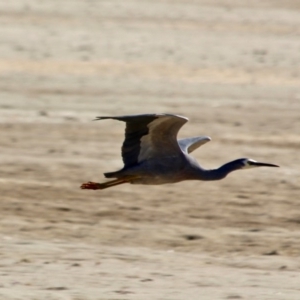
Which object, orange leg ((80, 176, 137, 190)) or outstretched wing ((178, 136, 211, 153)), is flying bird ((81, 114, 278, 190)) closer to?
orange leg ((80, 176, 137, 190))

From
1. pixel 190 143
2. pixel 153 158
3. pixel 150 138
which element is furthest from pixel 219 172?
pixel 150 138

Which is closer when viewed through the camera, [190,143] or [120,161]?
[190,143]

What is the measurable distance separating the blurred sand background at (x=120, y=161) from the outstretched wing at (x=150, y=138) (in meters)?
0.81

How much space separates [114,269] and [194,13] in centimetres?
1789

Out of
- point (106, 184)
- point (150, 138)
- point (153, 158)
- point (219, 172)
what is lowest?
point (106, 184)

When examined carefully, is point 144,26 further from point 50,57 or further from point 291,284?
point 291,284

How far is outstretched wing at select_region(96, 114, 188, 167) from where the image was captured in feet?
27.9

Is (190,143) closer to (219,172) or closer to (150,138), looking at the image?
(219,172)

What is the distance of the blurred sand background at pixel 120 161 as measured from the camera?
848cm

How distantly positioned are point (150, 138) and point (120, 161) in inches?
159

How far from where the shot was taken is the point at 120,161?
12812mm

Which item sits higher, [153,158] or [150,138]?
[150,138]

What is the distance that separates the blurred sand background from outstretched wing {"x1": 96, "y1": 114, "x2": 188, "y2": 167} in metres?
0.81

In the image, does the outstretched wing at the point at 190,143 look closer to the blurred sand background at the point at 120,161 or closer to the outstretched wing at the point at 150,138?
the outstretched wing at the point at 150,138
